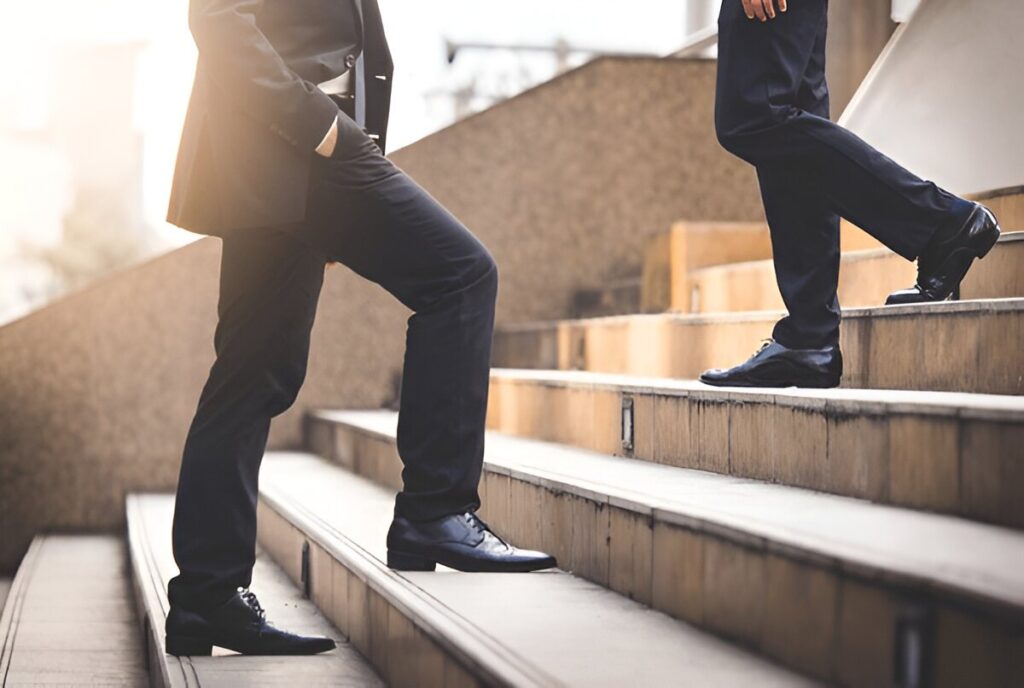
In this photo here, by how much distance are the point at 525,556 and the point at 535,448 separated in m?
0.80

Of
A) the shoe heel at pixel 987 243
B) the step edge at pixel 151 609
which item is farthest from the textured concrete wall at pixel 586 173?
the shoe heel at pixel 987 243

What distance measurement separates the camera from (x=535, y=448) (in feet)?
8.87

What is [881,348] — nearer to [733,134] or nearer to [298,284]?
[733,134]

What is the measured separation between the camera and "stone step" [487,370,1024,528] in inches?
54.3

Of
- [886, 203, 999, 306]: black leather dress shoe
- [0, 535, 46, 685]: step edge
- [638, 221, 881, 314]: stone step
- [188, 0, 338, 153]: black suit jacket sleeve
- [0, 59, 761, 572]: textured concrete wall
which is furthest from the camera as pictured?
[0, 59, 761, 572]: textured concrete wall

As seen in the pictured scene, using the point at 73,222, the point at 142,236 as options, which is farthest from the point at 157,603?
the point at 142,236

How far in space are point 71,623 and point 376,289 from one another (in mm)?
1983

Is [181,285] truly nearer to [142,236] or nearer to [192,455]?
[192,455]

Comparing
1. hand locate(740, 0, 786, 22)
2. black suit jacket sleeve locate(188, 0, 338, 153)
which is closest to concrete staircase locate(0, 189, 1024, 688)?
hand locate(740, 0, 786, 22)

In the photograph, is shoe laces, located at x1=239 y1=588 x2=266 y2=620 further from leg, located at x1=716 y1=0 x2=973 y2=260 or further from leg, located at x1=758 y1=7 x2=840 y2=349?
leg, located at x1=716 y1=0 x2=973 y2=260

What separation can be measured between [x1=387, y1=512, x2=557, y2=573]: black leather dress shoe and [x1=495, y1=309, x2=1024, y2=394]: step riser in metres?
0.72

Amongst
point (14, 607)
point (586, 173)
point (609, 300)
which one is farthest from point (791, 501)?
point (586, 173)

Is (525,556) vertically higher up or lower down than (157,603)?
higher up

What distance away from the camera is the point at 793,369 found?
2.16 metres
